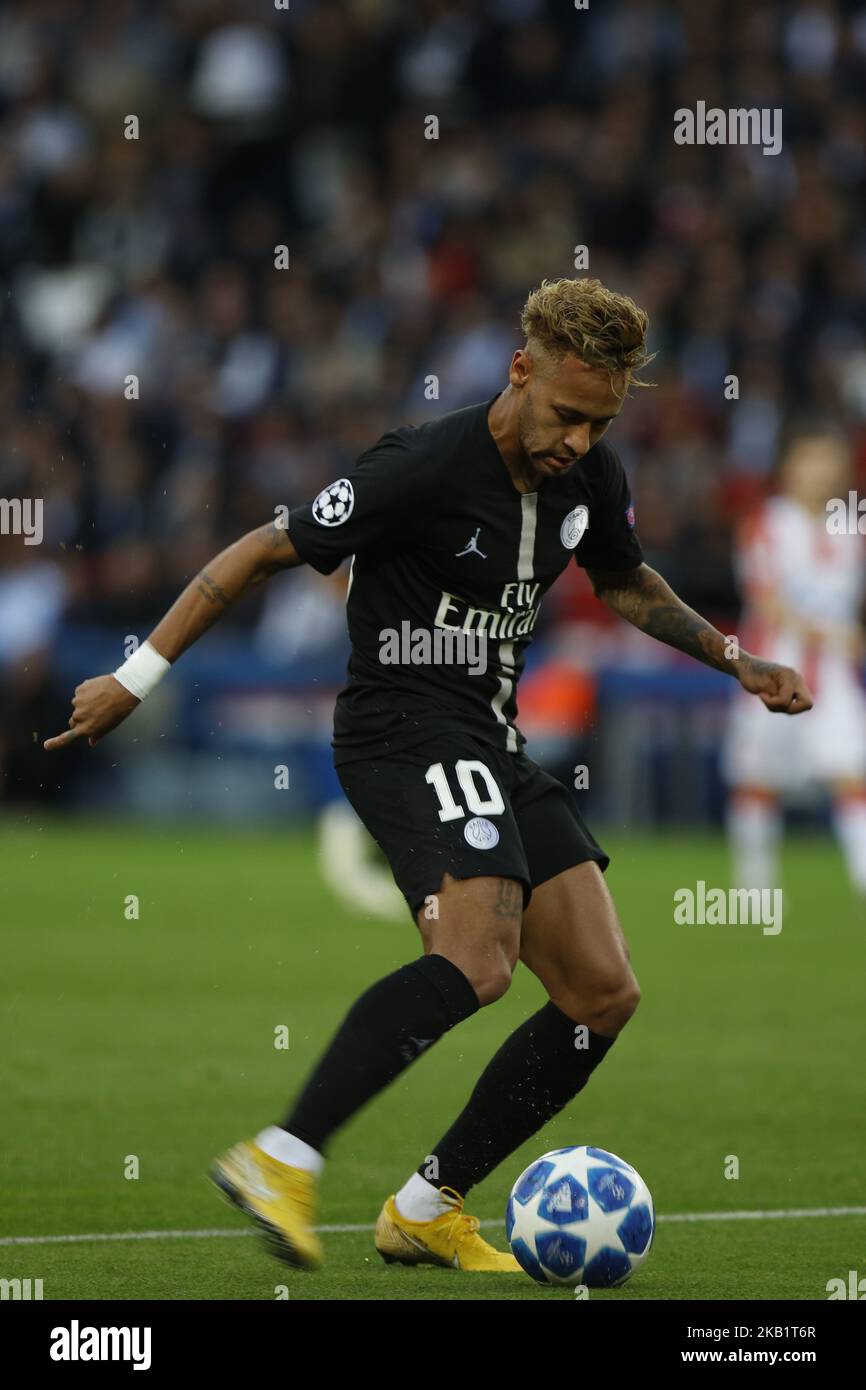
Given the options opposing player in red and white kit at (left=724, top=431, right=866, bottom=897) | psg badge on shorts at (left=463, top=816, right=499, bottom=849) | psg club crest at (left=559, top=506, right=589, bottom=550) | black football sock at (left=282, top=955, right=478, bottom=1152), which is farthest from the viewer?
opposing player in red and white kit at (left=724, top=431, right=866, bottom=897)

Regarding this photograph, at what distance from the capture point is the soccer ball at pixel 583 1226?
200 inches

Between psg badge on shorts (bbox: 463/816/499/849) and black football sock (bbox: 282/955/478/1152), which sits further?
psg badge on shorts (bbox: 463/816/499/849)

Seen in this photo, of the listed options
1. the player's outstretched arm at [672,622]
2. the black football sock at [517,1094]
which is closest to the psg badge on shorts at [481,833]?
the black football sock at [517,1094]

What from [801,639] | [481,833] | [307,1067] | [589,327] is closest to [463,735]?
[481,833]

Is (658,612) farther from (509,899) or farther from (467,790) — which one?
(509,899)

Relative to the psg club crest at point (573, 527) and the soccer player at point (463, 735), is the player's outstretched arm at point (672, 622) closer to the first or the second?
the soccer player at point (463, 735)

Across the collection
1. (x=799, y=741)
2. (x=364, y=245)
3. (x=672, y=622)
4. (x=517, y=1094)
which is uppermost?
(x=364, y=245)

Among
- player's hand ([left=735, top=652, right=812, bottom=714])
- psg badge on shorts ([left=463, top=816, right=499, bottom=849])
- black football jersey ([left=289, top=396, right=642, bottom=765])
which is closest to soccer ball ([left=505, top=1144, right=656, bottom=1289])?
psg badge on shorts ([left=463, top=816, right=499, bottom=849])

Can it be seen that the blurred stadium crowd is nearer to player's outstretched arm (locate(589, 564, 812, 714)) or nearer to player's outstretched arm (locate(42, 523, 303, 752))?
player's outstretched arm (locate(589, 564, 812, 714))

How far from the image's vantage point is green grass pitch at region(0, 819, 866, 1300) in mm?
5336

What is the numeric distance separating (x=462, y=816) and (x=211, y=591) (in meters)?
0.74

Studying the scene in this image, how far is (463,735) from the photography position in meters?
5.29

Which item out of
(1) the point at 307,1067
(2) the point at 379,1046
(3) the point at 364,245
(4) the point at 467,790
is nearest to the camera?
(2) the point at 379,1046

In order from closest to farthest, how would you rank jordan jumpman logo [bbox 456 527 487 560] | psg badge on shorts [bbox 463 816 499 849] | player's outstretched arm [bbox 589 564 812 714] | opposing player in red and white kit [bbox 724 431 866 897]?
psg badge on shorts [bbox 463 816 499 849]
jordan jumpman logo [bbox 456 527 487 560]
player's outstretched arm [bbox 589 564 812 714]
opposing player in red and white kit [bbox 724 431 866 897]
